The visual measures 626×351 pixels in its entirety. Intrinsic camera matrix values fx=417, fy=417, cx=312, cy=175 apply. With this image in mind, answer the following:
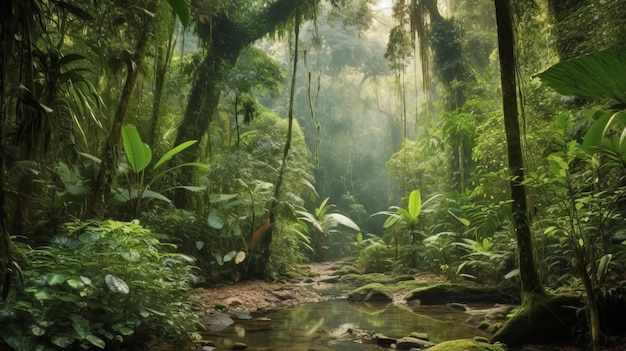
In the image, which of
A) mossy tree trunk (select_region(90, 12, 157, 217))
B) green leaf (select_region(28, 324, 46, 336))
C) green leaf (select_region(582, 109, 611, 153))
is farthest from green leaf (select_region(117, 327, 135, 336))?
green leaf (select_region(582, 109, 611, 153))

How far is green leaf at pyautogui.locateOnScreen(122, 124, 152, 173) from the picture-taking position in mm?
5168

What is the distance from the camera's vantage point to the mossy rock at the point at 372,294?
7.46 meters

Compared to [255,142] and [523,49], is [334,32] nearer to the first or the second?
[255,142]

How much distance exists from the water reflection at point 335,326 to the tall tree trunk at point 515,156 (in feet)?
3.21

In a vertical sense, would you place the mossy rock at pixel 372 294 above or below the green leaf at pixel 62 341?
below

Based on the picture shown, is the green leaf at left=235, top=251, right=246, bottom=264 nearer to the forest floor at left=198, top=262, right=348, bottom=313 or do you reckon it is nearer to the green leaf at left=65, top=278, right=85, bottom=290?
the forest floor at left=198, top=262, right=348, bottom=313

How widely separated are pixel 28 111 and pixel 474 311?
18.6 feet

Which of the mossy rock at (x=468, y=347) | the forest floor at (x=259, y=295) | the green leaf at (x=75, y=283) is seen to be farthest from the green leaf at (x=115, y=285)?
the mossy rock at (x=468, y=347)

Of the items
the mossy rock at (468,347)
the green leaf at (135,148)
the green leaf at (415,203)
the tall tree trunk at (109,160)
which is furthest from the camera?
→ the green leaf at (415,203)

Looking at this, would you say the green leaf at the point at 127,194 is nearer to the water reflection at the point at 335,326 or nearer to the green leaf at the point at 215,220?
the green leaf at the point at 215,220

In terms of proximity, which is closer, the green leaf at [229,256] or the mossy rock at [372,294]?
the green leaf at [229,256]

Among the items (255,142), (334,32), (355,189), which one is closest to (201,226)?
(255,142)

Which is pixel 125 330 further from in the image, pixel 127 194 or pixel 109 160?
pixel 127 194

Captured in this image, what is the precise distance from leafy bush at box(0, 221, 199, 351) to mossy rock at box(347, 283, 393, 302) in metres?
4.46
